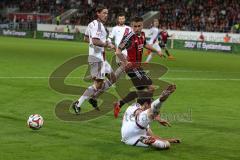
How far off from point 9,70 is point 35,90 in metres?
6.25

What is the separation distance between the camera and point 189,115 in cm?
1227

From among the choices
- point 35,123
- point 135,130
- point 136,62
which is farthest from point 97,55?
point 135,130

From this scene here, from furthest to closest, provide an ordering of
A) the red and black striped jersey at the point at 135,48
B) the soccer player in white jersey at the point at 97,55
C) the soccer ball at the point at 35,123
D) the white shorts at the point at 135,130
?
the soccer player in white jersey at the point at 97,55, the red and black striped jersey at the point at 135,48, the soccer ball at the point at 35,123, the white shorts at the point at 135,130

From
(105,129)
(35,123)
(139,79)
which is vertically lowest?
(105,129)

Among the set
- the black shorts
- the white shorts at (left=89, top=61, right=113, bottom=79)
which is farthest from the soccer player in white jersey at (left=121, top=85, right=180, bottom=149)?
the white shorts at (left=89, top=61, right=113, bottom=79)

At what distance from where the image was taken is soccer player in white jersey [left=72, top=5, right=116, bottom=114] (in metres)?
12.1

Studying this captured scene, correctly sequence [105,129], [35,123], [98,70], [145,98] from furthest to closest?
[98,70], [145,98], [105,129], [35,123]

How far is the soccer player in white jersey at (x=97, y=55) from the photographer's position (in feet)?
39.8

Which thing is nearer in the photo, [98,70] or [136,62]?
[136,62]

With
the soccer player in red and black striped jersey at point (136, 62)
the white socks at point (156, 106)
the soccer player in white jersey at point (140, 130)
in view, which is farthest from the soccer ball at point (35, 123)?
the white socks at point (156, 106)

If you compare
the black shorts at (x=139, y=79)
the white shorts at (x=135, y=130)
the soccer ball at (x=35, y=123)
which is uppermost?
the black shorts at (x=139, y=79)

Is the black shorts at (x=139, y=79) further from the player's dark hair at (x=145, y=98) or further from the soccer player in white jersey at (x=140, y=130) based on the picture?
the soccer player in white jersey at (x=140, y=130)

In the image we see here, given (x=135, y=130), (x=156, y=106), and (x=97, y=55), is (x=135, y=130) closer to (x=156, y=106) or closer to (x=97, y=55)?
(x=156, y=106)

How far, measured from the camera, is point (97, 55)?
12.7 metres
